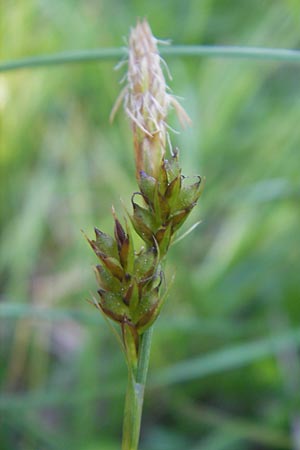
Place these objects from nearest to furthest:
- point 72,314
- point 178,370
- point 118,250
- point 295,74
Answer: point 118,250
point 72,314
point 178,370
point 295,74

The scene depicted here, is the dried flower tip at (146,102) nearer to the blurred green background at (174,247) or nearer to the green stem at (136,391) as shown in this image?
the green stem at (136,391)

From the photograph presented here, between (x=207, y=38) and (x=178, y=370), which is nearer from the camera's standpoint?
(x=178, y=370)

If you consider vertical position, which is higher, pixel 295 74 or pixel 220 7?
pixel 220 7

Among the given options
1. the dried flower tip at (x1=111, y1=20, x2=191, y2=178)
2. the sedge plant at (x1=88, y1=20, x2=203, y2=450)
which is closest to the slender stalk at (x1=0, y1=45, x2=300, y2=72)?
the dried flower tip at (x1=111, y1=20, x2=191, y2=178)

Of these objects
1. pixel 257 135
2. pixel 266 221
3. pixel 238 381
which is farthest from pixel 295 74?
pixel 238 381

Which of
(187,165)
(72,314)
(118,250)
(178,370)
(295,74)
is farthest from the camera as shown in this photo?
(295,74)

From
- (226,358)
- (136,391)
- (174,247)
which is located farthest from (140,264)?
(174,247)

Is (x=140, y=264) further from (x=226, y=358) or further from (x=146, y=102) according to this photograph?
(x=226, y=358)

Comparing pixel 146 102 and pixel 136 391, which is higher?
pixel 146 102

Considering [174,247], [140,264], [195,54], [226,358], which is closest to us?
[140,264]

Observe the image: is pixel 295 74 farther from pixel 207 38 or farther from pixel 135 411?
pixel 135 411
